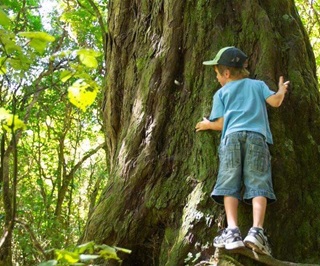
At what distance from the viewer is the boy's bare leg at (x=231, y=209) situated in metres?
3.46

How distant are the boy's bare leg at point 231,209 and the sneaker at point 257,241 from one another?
14 centimetres

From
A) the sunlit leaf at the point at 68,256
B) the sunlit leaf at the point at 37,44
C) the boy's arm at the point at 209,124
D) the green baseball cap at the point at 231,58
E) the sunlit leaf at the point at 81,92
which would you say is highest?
the green baseball cap at the point at 231,58

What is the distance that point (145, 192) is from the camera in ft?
13.6

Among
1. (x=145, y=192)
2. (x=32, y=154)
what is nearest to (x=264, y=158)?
(x=145, y=192)

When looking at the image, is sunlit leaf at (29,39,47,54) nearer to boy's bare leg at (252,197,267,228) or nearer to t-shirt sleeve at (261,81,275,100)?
boy's bare leg at (252,197,267,228)

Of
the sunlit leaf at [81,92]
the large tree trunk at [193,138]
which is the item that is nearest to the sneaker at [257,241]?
the large tree trunk at [193,138]

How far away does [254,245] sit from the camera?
3314 mm

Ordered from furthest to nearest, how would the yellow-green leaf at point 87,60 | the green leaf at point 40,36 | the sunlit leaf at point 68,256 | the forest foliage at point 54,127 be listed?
the forest foliage at point 54,127, the yellow-green leaf at point 87,60, the green leaf at point 40,36, the sunlit leaf at point 68,256

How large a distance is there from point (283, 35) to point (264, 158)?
4.84ft

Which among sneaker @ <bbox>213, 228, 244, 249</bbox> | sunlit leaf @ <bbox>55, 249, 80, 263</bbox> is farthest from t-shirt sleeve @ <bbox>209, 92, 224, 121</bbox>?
sunlit leaf @ <bbox>55, 249, 80, 263</bbox>

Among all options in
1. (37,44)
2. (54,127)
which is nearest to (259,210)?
(37,44)

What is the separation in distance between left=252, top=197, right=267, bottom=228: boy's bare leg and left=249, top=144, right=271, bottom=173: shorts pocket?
0.21 meters

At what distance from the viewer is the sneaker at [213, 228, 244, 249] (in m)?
3.34

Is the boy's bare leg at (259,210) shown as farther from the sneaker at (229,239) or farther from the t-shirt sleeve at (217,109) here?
the t-shirt sleeve at (217,109)
